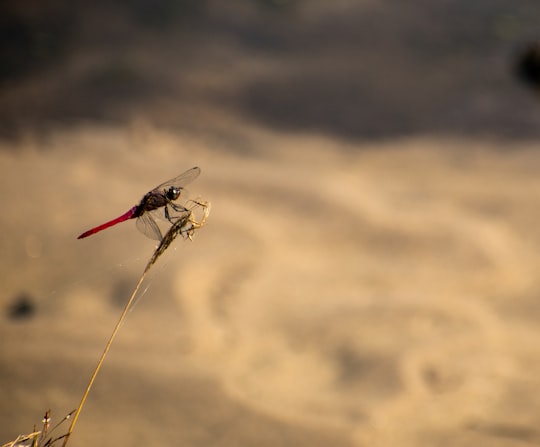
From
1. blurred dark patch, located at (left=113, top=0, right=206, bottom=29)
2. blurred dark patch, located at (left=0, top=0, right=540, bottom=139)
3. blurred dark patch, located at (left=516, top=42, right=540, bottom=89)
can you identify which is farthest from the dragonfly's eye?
blurred dark patch, located at (left=516, top=42, right=540, bottom=89)

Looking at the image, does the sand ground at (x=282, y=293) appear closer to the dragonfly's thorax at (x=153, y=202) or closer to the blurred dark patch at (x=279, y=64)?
the blurred dark patch at (x=279, y=64)

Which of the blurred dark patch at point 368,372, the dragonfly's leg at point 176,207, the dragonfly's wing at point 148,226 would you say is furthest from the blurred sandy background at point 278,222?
the dragonfly's leg at point 176,207

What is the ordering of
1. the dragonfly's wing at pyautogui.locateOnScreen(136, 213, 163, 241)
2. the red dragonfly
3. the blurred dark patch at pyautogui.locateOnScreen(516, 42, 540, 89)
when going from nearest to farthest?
the red dragonfly
the dragonfly's wing at pyautogui.locateOnScreen(136, 213, 163, 241)
the blurred dark patch at pyautogui.locateOnScreen(516, 42, 540, 89)

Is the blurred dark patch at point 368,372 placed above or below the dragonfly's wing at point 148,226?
above

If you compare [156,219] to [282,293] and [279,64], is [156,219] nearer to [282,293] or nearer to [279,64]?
[282,293]

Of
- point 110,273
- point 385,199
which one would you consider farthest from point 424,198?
point 110,273

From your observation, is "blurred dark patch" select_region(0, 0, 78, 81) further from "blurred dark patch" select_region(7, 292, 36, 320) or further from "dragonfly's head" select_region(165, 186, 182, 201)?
"dragonfly's head" select_region(165, 186, 182, 201)
